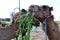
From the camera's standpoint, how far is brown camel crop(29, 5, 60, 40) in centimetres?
259

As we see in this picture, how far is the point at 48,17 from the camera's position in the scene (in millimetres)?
2635

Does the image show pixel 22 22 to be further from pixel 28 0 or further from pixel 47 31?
pixel 28 0

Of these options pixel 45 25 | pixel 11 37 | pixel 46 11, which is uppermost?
pixel 46 11

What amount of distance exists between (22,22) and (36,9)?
252 mm

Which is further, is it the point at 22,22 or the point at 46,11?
the point at 46,11

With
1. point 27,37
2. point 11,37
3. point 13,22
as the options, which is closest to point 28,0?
point 13,22

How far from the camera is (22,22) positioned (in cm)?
246

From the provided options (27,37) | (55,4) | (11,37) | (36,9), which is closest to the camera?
(27,37)

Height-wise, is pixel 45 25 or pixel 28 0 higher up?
pixel 28 0

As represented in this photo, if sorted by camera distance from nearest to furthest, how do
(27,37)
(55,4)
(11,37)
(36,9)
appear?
1. (27,37)
2. (36,9)
3. (11,37)
4. (55,4)

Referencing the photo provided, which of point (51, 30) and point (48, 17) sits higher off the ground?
point (48, 17)

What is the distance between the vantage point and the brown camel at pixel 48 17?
8.49ft

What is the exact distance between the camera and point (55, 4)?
10.6 ft

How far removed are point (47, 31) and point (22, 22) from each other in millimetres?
396
